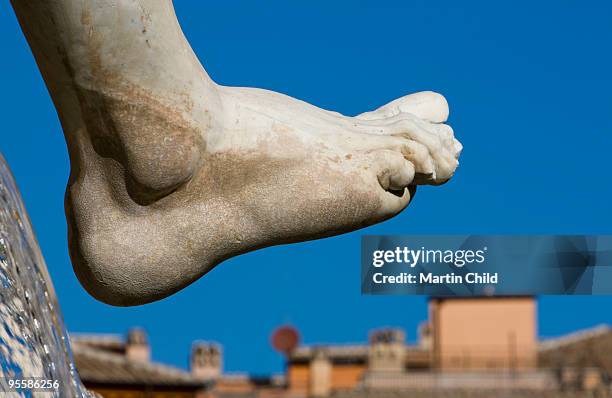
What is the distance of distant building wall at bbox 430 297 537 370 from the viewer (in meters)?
33.9

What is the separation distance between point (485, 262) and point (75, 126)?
4.94 feet

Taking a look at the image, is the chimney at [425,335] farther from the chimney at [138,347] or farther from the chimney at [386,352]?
the chimney at [138,347]

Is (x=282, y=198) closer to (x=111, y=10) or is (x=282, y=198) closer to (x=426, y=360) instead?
(x=111, y=10)

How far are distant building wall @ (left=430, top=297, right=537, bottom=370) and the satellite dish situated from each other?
315cm

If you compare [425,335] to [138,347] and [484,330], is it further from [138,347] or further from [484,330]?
[138,347]

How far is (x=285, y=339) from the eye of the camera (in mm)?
34719

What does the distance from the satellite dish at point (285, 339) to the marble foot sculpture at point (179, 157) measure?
105 feet

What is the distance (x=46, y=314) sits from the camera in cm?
222

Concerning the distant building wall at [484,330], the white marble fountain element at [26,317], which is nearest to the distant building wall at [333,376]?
the distant building wall at [484,330]

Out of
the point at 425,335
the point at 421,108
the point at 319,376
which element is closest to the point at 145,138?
the point at 421,108

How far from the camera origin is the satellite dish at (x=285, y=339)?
34562 millimetres

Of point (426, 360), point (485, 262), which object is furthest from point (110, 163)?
point (426, 360)

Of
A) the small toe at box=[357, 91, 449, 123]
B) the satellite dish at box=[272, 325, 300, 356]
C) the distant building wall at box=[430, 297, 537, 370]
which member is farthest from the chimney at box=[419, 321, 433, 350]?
the small toe at box=[357, 91, 449, 123]

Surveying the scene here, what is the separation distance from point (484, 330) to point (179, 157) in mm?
33507
